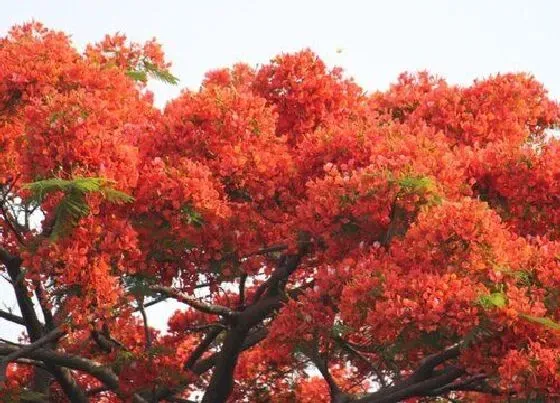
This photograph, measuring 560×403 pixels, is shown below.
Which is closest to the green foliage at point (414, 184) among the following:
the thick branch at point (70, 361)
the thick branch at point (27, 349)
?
the thick branch at point (27, 349)

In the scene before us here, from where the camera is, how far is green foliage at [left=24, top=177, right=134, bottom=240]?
37.9ft

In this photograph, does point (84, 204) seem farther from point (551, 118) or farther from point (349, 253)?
point (551, 118)

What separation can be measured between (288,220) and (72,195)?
3.10 meters

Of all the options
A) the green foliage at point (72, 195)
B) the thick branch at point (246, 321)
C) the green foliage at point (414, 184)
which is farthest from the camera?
the thick branch at point (246, 321)

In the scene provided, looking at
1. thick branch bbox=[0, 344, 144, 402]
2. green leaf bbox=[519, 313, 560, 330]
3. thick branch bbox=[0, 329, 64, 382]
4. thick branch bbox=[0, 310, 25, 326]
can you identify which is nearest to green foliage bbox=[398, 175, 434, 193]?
green leaf bbox=[519, 313, 560, 330]

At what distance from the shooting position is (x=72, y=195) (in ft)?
39.0

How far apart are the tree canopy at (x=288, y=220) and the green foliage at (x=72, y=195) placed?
0.03m

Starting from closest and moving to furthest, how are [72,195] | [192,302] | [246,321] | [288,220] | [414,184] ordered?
[414,184], [72,195], [288,220], [192,302], [246,321]

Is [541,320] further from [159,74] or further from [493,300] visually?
[159,74]

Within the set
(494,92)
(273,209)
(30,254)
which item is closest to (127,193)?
(30,254)

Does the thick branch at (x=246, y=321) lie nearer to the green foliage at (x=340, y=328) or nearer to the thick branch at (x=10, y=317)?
the green foliage at (x=340, y=328)

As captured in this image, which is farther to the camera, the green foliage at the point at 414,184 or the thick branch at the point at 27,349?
the thick branch at the point at 27,349

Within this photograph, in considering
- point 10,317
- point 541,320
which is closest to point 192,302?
point 10,317

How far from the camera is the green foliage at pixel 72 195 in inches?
455
